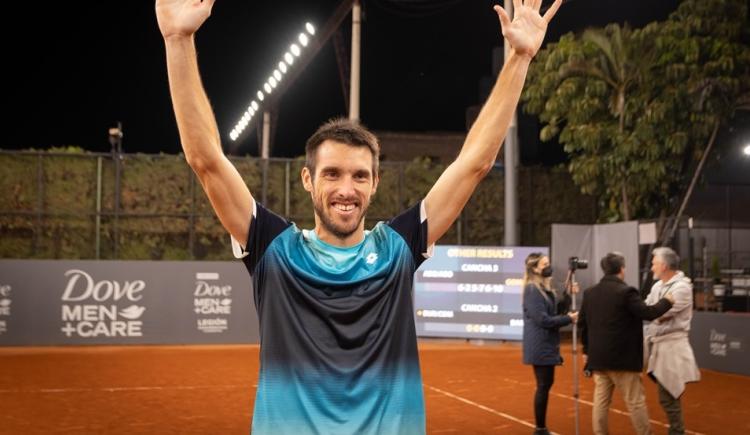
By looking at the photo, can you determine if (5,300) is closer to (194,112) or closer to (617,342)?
(617,342)

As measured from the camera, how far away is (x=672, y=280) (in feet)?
28.0

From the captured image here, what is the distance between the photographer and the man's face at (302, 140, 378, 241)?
8.00 feet

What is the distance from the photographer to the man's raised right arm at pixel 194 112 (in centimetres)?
237

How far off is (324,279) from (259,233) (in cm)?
24

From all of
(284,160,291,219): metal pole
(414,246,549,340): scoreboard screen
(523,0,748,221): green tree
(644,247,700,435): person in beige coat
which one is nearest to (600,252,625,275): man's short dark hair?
(644,247,700,435): person in beige coat

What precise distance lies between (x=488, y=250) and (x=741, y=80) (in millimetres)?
7468

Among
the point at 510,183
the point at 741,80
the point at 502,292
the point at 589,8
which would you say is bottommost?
the point at 502,292

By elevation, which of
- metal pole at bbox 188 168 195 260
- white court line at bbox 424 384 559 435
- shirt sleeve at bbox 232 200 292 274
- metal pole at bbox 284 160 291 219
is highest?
metal pole at bbox 284 160 291 219

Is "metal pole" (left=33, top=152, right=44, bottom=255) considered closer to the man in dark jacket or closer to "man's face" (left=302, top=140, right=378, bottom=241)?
the man in dark jacket

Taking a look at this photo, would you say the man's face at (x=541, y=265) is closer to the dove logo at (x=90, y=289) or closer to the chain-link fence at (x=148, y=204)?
the dove logo at (x=90, y=289)

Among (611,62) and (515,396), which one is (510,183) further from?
(515,396)

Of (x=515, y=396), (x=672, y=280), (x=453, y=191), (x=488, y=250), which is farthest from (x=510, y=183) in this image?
(x=453, y=191)

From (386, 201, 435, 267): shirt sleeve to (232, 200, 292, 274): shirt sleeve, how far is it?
12.9 inches

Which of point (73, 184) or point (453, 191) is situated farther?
point (73, 184)
